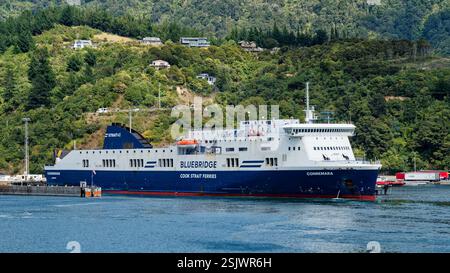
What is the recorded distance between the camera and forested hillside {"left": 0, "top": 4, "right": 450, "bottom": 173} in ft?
412

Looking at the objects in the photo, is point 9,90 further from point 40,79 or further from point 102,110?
point 102,110

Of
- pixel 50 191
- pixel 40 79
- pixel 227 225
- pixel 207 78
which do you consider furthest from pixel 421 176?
pixel 40 79

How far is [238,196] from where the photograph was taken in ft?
252

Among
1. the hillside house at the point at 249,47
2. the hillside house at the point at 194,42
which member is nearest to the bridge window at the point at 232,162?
the hillside house at the point at 194,42

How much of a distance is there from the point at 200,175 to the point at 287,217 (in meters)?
23.6

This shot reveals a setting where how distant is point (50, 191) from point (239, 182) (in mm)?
23691

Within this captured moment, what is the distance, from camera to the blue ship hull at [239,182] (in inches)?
2793

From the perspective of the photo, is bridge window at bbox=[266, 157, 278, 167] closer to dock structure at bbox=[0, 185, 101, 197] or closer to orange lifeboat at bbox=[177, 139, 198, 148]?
orange lifeboat at bbox=[177, 139, 198, 148]

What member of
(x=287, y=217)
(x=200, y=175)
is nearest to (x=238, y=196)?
(x=200, y=175)

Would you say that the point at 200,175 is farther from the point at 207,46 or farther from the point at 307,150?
the point at 207,46

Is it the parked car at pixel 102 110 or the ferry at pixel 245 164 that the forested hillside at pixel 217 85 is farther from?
the ferry at pixel 245 164

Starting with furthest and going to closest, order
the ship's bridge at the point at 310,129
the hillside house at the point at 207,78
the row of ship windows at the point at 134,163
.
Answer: the hillside house at the point at 207,78 → the row of ship windows at the point at 134,163 → the ship's bridge at the point at 310,129

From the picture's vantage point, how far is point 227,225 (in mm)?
53719

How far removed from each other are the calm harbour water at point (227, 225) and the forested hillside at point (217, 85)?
168ft
